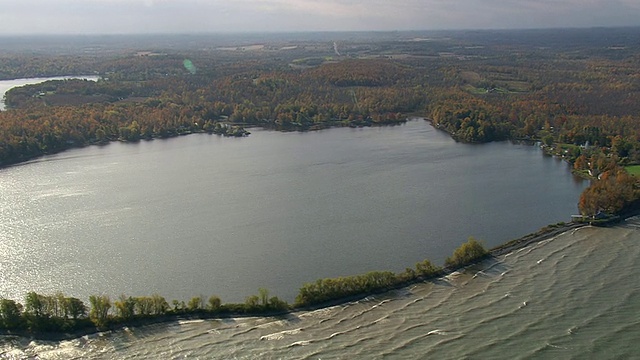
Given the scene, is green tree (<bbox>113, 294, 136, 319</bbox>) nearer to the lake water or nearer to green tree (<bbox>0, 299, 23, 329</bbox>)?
the lake water

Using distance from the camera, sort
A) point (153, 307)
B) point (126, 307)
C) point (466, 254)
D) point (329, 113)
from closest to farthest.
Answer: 1. point (126, 307)
2. point (153, 307)
3. point (466, 254)
4. point (329, 113)

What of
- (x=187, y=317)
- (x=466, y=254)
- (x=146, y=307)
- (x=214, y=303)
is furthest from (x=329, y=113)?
(x=146, y=307)

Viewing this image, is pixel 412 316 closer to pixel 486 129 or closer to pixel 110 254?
pixel 110 254

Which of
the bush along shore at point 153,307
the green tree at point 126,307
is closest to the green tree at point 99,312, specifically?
the bush along shore at point 153,307

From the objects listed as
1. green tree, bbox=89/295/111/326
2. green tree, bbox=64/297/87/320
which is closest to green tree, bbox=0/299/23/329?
green tree, bbox=64/297/87/320

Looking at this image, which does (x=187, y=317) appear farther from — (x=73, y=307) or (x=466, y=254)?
(x=466, y=254)

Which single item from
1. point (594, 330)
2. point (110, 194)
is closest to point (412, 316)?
point (594, 330)
